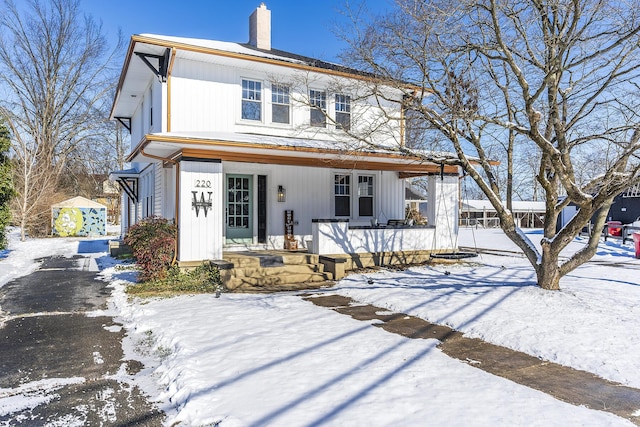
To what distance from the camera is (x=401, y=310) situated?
694 cm

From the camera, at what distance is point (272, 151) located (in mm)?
9836

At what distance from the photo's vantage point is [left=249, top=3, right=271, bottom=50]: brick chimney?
1382 cm

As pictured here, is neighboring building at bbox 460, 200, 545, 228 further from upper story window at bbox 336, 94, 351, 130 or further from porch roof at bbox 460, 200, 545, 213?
upper story window at bbox 336, 94, 351, 130

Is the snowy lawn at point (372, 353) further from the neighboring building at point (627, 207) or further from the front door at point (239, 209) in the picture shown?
the neighboring building at point (627, 207)

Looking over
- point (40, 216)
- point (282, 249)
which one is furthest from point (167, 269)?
point (40, 216)

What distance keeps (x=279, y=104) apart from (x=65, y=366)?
8.79 meters

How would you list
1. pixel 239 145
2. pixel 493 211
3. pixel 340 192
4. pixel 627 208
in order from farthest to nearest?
pixel 493 211
pixel 627 208
pixel 340 192
pixel 239 145

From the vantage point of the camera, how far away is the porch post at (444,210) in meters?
12.3

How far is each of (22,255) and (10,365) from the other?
13.3 metres

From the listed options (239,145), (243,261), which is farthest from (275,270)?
(239,145)

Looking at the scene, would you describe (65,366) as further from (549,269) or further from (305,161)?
(549,269)

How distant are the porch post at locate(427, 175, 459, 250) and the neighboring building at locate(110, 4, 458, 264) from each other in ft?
0.10

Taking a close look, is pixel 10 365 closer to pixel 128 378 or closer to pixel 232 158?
pixel 128 378

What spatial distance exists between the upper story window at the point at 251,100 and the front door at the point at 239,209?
1680 millimetres
